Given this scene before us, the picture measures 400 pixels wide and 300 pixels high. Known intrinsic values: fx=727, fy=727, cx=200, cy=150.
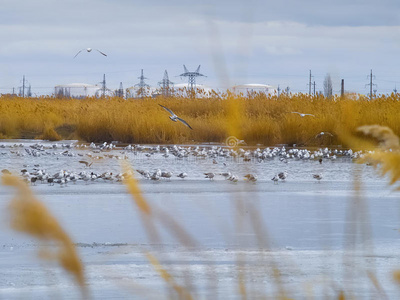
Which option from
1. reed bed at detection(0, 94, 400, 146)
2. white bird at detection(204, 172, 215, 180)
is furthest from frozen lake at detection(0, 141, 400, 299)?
reed bed at detection(0, 94, 400, 146)

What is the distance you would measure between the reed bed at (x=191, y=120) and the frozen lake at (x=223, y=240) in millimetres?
8322

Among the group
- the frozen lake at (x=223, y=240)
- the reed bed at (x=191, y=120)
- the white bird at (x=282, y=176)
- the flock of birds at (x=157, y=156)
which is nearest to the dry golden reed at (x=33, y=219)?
the frozen lake at (x=223, y=240)

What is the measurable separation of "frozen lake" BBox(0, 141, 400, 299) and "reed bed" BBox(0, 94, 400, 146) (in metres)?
8.32

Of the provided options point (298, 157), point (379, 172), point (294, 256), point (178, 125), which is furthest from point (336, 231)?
point (178, 125)

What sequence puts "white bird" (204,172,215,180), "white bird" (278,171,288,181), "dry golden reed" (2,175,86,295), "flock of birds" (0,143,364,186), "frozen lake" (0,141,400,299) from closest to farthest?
"dry golden reed" (2,175,86,295), "frozen lake" (0,141,400,299), "flock of birds" (0,143,364,186), "white bird" (278,171,288,181), "white bird" (204,172,215,180)

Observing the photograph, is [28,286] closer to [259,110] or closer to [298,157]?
[298,157]

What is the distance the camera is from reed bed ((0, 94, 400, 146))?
71.1 ft

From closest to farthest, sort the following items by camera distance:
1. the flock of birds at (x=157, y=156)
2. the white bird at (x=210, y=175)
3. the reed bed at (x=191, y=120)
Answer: the flock of birds at (x=157, y=156) → the white bird at (x=210, y=175) → the reed bed at (x=191, y=120)

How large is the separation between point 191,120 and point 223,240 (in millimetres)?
18504

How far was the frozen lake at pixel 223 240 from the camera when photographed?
238 cm

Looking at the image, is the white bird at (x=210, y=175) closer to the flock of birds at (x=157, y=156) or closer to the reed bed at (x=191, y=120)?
the flock of birds at (x=157, y=156)

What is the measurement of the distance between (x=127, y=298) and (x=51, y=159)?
41.4ft

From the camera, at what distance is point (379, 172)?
4.40 feet

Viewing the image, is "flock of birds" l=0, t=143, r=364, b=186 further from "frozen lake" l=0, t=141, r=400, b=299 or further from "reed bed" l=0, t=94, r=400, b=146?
"reed bed" l=0, t=94, r=400, b=146
